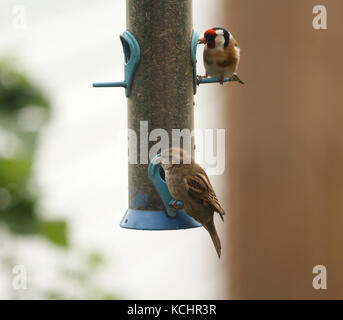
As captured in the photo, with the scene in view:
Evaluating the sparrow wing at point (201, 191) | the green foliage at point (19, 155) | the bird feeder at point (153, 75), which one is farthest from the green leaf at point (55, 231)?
the sparrow wing at point (201, 191)

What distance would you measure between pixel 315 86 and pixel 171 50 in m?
2.00

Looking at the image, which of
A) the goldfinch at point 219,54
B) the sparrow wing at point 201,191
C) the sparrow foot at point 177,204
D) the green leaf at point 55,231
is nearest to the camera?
the sparrow wing at point 201,191

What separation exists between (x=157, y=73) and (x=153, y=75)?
23mm

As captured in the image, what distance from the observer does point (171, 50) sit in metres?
3.60

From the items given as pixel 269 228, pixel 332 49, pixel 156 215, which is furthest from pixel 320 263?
pixel 156 215

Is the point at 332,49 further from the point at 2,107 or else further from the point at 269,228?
the point at 2,107

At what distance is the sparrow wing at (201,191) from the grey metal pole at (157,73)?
29cm

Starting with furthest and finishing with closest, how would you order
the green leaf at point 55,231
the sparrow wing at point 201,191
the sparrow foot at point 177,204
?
the green leaf at point 55,231 → the sparrow foot at point 177,204 → the sparrow wing at point 201,191

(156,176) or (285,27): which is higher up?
(285,27)

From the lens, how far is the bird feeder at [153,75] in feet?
11.7

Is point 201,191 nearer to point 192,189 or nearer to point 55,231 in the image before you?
point 192,189

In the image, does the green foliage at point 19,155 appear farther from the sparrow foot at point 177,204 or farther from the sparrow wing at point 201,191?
the sparrow wing at point 201,191
